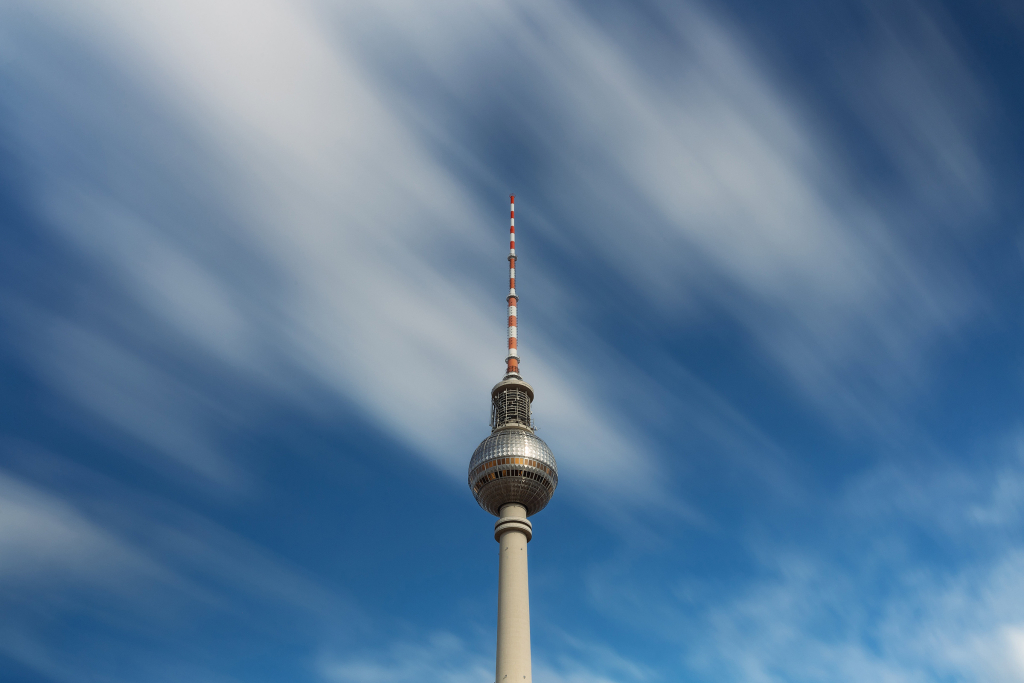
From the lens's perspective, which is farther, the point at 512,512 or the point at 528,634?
the point at 512,512

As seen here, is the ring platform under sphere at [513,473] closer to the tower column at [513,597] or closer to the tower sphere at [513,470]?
the tower sphere at [513,470]

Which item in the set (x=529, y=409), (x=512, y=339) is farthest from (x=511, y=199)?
(x=529, y=409)

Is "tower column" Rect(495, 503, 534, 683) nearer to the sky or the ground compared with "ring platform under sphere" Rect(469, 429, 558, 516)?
nearer to the ground

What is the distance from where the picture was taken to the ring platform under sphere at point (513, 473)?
11462 cm

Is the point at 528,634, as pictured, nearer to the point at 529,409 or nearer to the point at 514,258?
the point at 529,409

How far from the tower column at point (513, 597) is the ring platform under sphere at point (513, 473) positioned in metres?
1.94

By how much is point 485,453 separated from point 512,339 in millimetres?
25288

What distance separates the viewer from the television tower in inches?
3999

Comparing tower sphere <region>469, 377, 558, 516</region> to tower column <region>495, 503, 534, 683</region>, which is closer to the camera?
tower column <region>495, 503, 534, 683</region>

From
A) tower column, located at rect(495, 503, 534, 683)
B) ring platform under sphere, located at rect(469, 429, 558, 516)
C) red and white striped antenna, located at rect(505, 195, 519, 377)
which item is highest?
red and white striped antenna, located at rect(505, 195, 519, 377)

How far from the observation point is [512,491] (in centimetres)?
11450

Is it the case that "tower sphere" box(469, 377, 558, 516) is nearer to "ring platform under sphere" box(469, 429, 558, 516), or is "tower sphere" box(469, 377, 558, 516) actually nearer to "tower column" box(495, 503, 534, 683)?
"ring platform under sphere" box(469, 429, 558, 516)

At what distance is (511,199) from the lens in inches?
5856

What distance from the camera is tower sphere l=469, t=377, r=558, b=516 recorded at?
4513 inches
